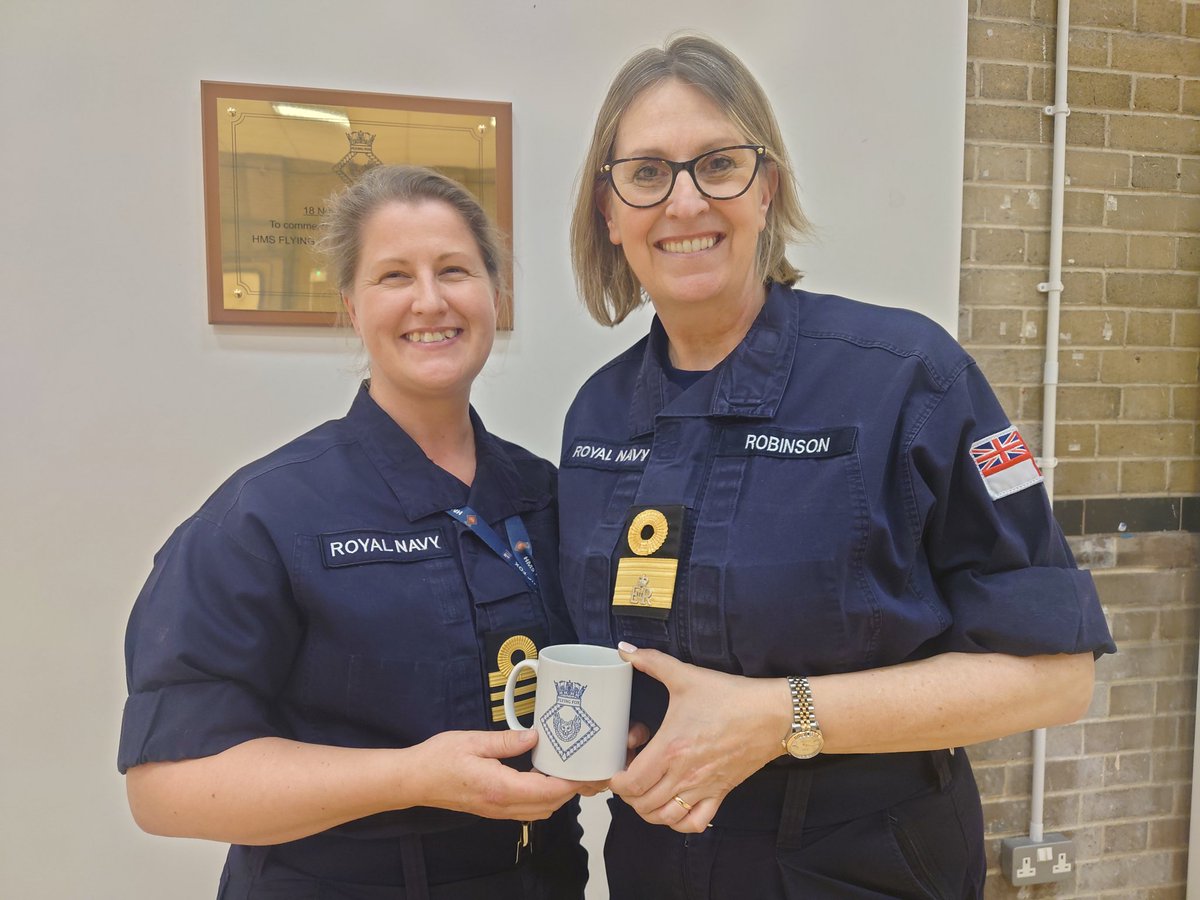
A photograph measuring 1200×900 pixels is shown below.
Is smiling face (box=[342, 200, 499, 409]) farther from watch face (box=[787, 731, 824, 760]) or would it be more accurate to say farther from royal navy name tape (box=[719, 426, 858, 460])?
watch face (box=[787, 731, 824, 760])

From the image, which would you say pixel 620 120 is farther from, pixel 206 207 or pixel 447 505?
pixel 206 207

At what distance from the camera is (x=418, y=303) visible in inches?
50.1

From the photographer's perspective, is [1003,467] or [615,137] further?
[615,137]

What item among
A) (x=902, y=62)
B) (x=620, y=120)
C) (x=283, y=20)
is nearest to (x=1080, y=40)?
(x=902, y=62)

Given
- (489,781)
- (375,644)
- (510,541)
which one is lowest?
(489,781)

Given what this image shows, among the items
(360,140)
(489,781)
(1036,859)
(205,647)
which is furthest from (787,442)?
(1036,859)

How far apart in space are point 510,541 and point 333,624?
0.30m

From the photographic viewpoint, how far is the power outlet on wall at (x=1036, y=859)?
2508mm

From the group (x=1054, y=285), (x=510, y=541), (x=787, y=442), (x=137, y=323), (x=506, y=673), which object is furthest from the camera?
(x=1054, y=285)

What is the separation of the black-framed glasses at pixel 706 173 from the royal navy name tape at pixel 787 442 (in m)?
0.34

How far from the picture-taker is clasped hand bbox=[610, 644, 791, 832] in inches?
39.0

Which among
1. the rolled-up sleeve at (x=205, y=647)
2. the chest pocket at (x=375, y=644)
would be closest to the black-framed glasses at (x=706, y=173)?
the chest pocket at (x=375, y=644)

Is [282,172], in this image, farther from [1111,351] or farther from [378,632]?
[1111,351]

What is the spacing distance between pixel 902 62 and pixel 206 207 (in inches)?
74.0
